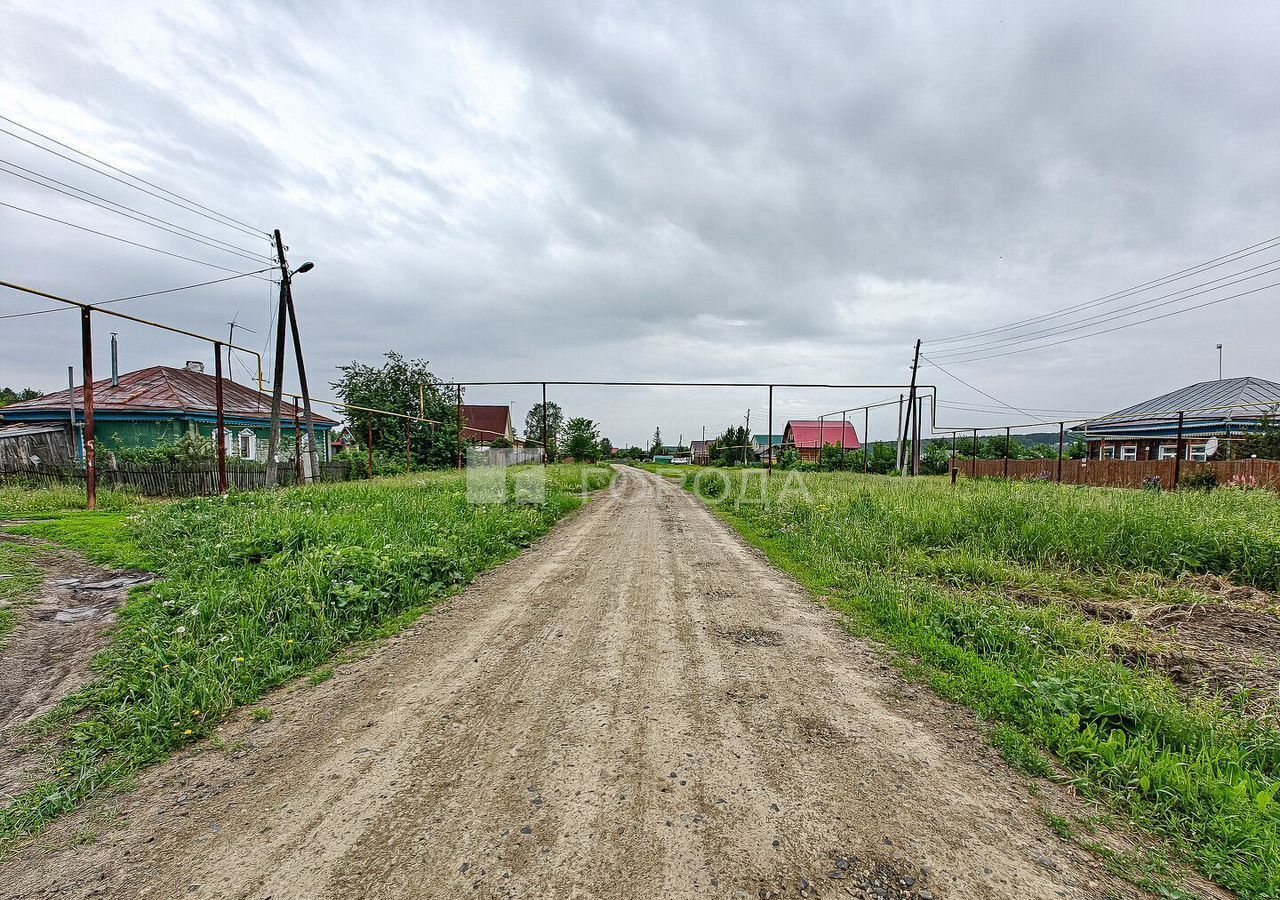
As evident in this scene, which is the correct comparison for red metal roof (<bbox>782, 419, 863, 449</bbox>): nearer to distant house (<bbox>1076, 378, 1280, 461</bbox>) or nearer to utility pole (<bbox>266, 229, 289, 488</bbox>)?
distant house (<bbox>1076, 378, 1280, 461</bbox>)

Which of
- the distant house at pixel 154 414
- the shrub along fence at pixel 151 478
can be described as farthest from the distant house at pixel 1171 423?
the distant house at pixel 154 414

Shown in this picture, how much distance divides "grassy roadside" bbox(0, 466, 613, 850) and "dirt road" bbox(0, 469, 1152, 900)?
0.90 feet

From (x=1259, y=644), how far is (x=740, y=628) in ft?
13.0

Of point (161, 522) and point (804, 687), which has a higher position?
point (161, 522)

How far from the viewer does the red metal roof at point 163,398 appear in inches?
696

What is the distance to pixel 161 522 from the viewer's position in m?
6.48

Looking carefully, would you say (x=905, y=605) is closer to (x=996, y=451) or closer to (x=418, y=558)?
(x=418, y=558)

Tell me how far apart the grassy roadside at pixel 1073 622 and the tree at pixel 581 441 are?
3917cm

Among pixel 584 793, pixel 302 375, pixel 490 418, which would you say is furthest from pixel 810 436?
pixel 584 793

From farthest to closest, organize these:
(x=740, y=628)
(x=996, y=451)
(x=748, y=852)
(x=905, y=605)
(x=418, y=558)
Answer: (x=996, y=451), (x=418, y=558), (x=905, y=605), (x=740, y=628), (x=748, y=852)

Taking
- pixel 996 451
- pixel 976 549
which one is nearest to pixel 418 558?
pixel 976 549

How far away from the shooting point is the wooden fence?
40.2ft

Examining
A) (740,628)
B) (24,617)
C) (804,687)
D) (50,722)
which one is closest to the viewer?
(50,722)

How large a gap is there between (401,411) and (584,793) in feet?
97.4
